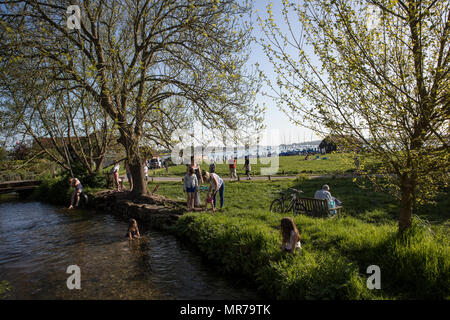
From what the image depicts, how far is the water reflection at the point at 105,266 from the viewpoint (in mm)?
5754

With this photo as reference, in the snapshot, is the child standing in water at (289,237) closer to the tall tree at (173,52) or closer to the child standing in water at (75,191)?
the tall tree at (173,52)

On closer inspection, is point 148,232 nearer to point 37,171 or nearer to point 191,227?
point 191,227

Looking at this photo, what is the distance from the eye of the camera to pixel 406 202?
18.8ft

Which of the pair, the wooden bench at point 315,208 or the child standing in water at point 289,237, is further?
the wooden bench at point 315,208

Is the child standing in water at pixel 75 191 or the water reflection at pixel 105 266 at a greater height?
the child standing in water at pixel 75 191

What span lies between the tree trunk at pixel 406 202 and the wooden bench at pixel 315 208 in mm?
2877

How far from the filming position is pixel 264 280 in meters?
5.61

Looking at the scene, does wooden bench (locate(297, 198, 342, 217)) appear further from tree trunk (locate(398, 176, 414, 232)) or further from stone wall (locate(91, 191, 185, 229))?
stone wall (locate(91, 191, 185, 229))

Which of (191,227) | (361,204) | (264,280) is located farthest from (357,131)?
(361,204)

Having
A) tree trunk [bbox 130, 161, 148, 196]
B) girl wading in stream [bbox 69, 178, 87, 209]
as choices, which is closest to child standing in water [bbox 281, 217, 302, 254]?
tree trunk [bbox 130, 161, 148, 196]

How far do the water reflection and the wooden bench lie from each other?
3904mm

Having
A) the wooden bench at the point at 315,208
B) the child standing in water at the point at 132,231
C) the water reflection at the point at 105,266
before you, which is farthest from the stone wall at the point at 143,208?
the wooden bench at the point at 315,208

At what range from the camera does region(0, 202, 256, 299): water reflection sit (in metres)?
5.75

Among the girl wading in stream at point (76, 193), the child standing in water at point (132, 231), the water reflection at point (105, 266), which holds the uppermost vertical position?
the girl wading in stream at point (76, 193)
